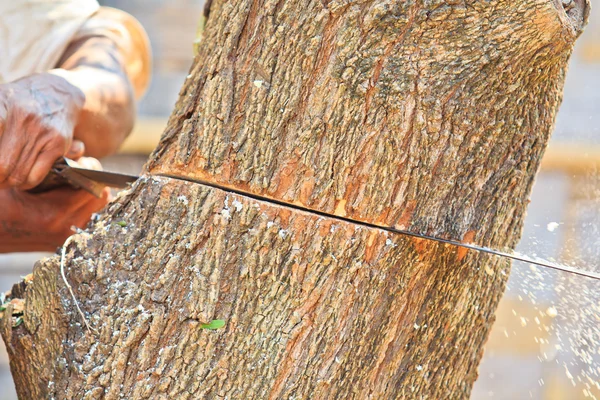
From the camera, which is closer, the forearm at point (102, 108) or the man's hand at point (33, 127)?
the man's hand at point (33, 127)

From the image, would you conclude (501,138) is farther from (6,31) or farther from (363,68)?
(6,31)

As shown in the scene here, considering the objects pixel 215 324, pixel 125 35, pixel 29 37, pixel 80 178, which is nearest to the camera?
pixel 215 324

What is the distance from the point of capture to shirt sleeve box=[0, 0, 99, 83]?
2115 mm

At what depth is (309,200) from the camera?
122 cm

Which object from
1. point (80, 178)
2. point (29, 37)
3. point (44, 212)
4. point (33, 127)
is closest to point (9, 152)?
point (33, 127)

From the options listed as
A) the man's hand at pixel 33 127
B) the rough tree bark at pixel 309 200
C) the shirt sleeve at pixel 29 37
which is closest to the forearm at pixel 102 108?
the man's hand at pixel 33 127

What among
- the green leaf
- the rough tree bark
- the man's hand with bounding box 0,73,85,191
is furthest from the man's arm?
the green leaf

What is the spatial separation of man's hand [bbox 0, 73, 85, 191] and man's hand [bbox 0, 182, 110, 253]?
0.20 m

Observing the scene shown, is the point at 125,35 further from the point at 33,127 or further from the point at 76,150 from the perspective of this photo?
the point at 33,127

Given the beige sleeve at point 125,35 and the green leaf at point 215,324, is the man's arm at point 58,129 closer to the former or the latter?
the beige sleeve at point 125,35

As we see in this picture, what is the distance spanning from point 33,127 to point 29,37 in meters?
0.71

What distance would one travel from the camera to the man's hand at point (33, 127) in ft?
5.07

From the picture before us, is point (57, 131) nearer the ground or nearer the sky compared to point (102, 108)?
nearer the ground

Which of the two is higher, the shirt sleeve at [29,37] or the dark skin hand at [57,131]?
the shirt sleeve at [29,37]
